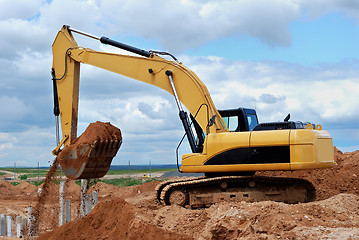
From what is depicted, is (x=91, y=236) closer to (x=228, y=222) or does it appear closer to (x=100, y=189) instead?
(x=228, y=222)

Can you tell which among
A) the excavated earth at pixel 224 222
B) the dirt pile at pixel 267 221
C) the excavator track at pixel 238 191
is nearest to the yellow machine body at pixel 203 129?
the excavator track at pixel 238 191

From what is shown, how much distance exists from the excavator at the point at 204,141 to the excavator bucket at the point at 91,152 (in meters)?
0.03

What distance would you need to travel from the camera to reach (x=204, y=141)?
40.2 ft

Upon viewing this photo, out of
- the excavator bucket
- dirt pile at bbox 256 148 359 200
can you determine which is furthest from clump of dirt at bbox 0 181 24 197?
the excavator bucket

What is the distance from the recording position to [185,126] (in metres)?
12.7

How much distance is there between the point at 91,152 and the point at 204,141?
2902mm

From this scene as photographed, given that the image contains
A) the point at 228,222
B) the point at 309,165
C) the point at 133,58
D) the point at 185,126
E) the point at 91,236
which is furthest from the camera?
the point at 133,58

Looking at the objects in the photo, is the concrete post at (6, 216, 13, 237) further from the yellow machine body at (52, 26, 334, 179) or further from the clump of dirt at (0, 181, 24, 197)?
the clump of dirt at (0, 181, 24, 197)

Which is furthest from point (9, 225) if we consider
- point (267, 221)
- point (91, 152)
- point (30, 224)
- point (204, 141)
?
point (267, 221)

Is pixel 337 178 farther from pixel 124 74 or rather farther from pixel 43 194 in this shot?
pixel 43 194

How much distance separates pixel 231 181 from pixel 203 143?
1.33m

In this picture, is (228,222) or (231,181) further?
(231,181)

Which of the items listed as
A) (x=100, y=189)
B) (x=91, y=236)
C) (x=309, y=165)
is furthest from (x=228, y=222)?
(x=100, y=189)

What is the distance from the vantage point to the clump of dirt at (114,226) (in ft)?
29.7
